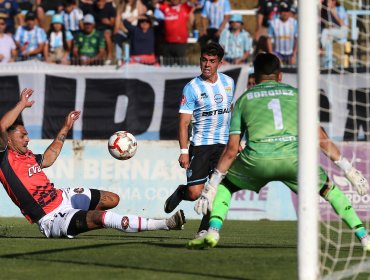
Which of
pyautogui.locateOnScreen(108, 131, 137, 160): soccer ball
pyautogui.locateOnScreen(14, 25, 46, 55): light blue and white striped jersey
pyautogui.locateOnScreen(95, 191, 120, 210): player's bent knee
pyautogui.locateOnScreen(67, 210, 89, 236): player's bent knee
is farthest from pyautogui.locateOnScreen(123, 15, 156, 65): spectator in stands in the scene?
pyautogui.locateOnScreen(67, 210, 89, 236): player's bent knee

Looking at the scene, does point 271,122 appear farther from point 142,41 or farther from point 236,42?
point 142,41

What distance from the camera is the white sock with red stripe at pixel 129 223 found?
11453 mm

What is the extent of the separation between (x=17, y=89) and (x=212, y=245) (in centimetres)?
1152

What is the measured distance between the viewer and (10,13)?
23703 mm

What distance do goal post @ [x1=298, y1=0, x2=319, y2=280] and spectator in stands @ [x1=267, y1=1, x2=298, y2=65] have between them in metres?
13.8

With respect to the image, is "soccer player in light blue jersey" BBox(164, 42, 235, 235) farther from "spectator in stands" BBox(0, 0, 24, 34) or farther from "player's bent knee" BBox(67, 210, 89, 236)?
"spectator in stands" BBox(0, 0, 24, 34)

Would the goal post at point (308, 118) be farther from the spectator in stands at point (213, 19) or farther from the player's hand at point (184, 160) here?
the spectator in stands at point (213, 19)

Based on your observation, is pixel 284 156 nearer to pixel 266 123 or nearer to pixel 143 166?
pixel 266 123

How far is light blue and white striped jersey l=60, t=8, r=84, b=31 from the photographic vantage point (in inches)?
909

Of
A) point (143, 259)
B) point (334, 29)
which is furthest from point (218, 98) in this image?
point (334, 29)

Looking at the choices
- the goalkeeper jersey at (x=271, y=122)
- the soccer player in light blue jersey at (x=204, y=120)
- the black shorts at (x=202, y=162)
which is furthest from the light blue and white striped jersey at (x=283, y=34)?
the goalkeeper jersey at (x=271, y=122)

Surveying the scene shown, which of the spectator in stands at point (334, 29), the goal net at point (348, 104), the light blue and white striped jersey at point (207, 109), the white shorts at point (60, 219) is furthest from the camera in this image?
the spectator in stands at point (334, 29)

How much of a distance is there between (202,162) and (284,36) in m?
9.91

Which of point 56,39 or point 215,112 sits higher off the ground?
point 215,112
